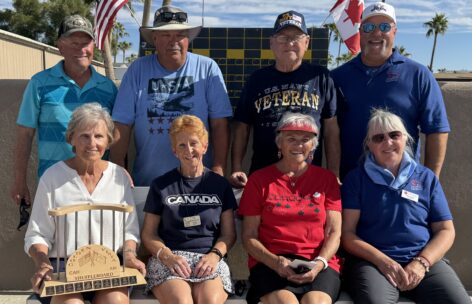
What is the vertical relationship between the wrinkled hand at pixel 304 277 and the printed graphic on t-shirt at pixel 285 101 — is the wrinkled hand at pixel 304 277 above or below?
below

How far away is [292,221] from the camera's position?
114 inches

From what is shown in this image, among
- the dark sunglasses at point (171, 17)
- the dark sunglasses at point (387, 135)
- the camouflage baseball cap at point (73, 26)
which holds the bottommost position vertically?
the dark sunglasses at point (387, 135)

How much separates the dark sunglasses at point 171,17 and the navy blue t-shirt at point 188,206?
117cm

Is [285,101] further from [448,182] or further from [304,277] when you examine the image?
[448,182]

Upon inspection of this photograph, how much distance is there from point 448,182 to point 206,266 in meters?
2.53

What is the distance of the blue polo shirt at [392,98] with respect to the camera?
3340 mm

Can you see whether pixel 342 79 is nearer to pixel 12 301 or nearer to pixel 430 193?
pixel 430 193

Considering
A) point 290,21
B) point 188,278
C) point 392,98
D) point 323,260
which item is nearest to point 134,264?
point 188,278

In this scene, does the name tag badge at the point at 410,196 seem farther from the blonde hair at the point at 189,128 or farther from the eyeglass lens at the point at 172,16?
the eyeglass lens at the point at 172,16

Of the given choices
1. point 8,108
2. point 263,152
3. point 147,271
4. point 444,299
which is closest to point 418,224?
point 444,299

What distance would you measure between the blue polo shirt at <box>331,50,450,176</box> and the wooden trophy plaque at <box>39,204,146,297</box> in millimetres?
1824

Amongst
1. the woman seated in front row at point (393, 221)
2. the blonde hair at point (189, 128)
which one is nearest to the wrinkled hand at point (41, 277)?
the blonde hair at point (189, 128)

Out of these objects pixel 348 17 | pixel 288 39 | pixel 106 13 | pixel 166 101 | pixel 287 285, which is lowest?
pixel 287 285

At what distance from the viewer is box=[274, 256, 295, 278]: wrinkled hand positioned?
2.72m
